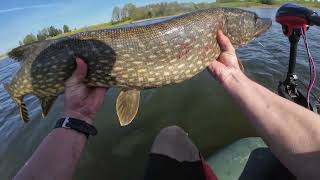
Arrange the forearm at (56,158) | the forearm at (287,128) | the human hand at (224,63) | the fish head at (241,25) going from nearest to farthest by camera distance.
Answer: the forearm at (287,128) < the forearm at (56,158) < the human hand at (224,63) < the fish head at (241,25)

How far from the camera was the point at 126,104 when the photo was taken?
9.10ft

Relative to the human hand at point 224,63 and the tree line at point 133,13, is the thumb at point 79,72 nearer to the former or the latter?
the human hand at point 224,63

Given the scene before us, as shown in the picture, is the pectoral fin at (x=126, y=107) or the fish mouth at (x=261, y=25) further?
the fish mouth at (x=261, y=25)

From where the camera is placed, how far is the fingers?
2777mm

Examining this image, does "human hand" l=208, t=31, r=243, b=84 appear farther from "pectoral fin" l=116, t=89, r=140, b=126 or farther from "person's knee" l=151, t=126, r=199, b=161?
"pectoral fin" l=116, t=89, r=140, b=126

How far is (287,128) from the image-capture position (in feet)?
5.31

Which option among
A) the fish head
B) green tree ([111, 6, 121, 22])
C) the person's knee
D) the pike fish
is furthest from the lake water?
green tree ([111, 6, 121, 22])

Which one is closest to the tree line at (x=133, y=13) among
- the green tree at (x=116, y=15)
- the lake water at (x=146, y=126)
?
the green tree at (x=116, y=15)

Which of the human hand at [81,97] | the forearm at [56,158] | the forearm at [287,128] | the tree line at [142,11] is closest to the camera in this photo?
the forearm at [287,128]

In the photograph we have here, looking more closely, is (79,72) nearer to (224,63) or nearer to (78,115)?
(78,115)

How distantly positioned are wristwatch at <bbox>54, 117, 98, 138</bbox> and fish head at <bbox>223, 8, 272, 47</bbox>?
1561 millimetres

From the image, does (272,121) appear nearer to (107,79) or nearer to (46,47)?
(107,79)

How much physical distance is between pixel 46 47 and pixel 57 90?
379 mm

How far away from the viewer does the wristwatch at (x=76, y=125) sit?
2.06 meters
